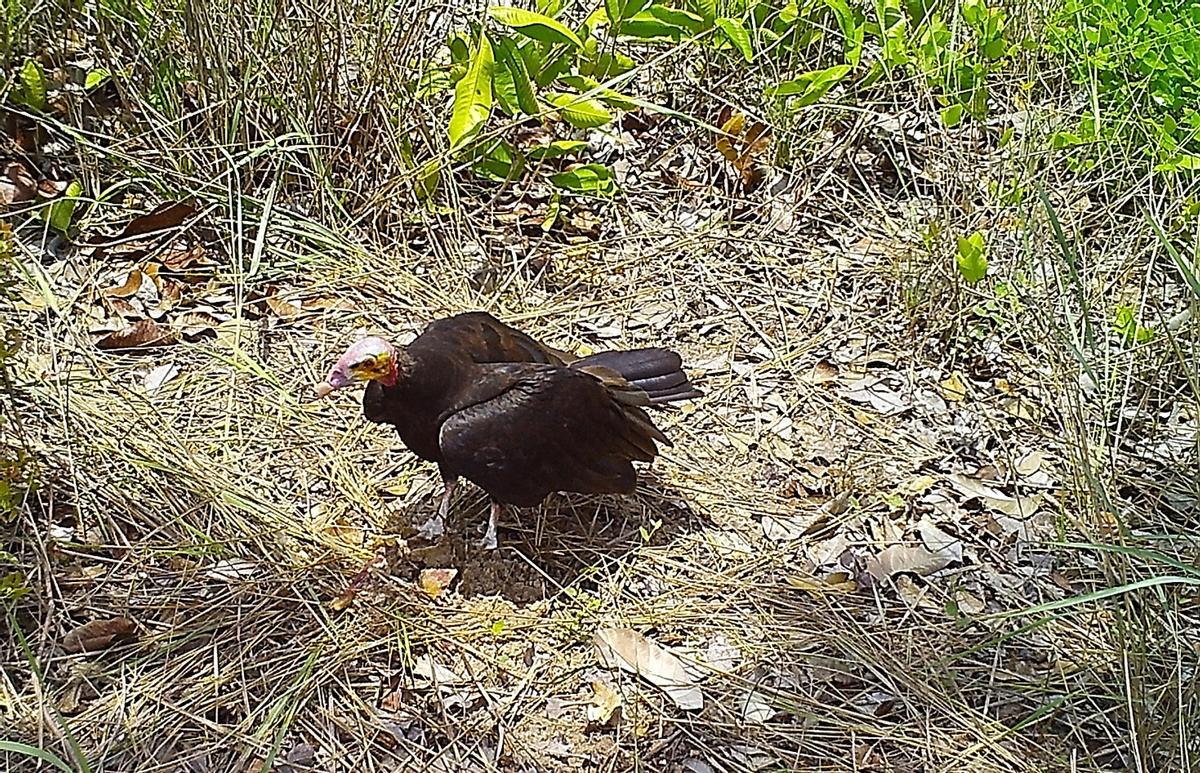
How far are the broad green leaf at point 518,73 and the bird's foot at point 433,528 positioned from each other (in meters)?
1.13

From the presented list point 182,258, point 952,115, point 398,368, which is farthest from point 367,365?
point 952,115

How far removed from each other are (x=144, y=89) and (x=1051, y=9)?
9.33 ft

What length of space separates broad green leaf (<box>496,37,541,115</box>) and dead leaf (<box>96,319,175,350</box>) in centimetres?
121

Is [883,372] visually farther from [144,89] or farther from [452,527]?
[144,89]

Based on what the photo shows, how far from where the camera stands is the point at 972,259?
2.99 m

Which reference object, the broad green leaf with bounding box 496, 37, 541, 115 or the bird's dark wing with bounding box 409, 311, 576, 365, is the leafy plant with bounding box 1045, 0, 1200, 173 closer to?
the broad green leaf with bounding box 496, 37, 541, 115

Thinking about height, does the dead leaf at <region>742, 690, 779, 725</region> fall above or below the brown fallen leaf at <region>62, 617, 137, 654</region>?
below

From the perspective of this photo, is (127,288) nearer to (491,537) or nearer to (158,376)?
(158,376)

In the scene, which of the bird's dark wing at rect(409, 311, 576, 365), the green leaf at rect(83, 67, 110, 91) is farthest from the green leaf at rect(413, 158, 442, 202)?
the green leaf at rect(83, 67, 110, 91)

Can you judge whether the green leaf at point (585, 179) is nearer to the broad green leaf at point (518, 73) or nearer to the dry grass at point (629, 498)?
the dry grass at point (629, 498)

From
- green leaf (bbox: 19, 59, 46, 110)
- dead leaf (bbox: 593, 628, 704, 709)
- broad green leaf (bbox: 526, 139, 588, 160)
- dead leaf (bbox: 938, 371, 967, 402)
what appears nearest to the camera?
dead leaf (bbox: 593, 628, 704, 709)

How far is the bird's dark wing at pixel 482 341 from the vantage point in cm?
267

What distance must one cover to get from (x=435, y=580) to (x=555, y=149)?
60.2 inches

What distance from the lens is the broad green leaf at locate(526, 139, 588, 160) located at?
11.6ft
